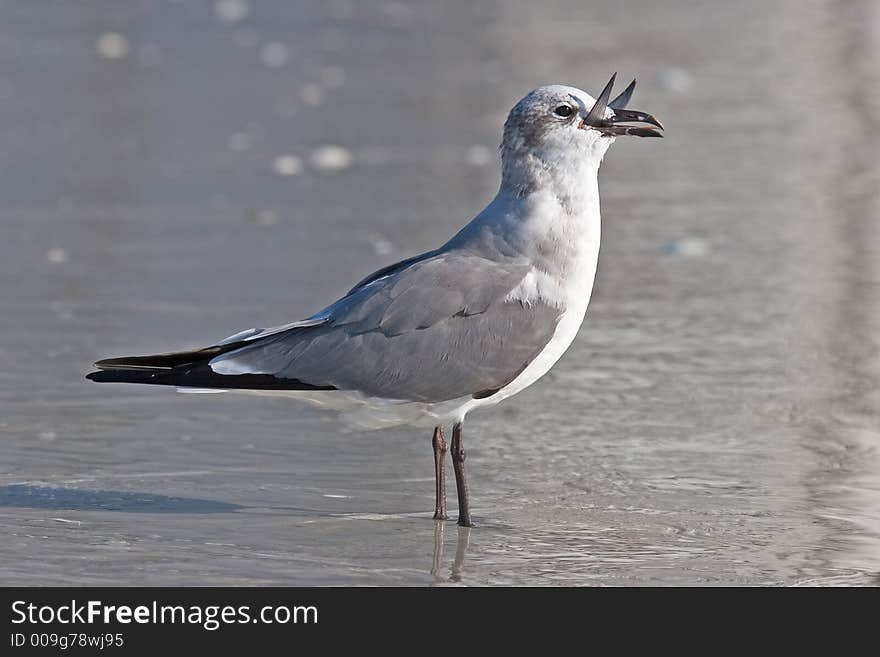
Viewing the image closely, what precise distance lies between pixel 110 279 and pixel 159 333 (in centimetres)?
77

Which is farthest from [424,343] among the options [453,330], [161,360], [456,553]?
[161,360]

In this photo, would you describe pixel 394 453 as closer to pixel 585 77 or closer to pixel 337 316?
pixel 337 316

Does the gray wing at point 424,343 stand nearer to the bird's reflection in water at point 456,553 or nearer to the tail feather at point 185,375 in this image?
the tail feather at point 185,375

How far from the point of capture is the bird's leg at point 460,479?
4.68 m

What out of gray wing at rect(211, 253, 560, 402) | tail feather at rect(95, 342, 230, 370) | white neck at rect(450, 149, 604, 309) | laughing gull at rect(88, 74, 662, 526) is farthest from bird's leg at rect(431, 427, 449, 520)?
tail feather at rect(95, 342, 230, 370)

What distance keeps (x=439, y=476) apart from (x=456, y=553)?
33 cm

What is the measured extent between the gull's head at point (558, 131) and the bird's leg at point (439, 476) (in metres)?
0.76

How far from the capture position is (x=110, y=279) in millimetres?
7148

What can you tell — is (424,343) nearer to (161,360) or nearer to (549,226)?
(549,226)

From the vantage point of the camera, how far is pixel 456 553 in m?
4.47

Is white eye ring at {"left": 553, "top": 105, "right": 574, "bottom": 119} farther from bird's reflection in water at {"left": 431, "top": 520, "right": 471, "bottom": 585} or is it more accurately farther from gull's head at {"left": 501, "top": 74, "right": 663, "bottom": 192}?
bird's reflection in water at {"left": 431, "top": 520, "right": 471, "bottom": 585}
